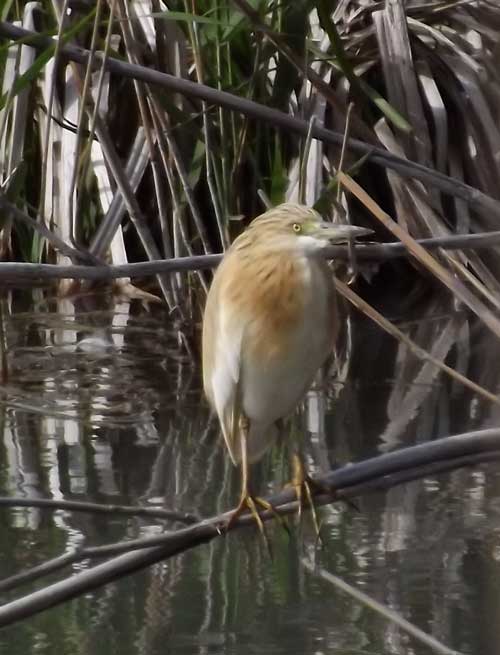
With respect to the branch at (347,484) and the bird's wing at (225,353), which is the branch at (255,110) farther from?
the branch at (347,484)

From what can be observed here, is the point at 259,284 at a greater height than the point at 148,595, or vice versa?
the point at 259,284

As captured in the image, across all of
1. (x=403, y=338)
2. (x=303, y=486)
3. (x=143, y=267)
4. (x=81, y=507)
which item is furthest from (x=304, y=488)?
(x=81, y=507)

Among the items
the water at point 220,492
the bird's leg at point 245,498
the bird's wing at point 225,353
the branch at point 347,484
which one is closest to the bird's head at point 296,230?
the bird's wing at point 225,353

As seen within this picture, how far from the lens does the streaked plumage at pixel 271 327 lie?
7.78 feet

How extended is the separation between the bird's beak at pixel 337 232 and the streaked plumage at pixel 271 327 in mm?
89

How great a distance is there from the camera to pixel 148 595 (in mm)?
2803

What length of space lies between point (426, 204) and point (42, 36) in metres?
2.06

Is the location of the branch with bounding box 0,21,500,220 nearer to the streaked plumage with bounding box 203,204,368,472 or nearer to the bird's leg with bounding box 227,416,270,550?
the streaked plumage with bounding box 203,204,368,472

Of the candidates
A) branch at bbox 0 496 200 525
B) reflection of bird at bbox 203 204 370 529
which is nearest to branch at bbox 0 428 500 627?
branch at bbox 0 496 200 525

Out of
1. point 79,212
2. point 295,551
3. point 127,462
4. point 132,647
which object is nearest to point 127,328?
point 79,212

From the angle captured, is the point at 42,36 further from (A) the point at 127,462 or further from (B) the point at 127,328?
(B) the point at 127,328

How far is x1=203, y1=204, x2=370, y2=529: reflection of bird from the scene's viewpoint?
2.37 metres

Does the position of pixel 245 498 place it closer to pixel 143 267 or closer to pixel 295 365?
pixel 295 365

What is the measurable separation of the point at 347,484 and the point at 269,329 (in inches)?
24.2
